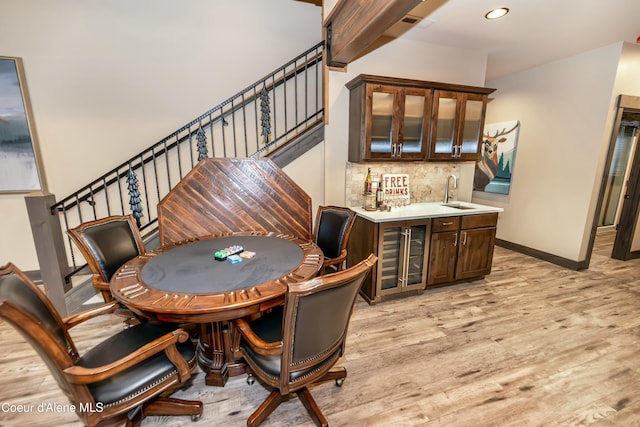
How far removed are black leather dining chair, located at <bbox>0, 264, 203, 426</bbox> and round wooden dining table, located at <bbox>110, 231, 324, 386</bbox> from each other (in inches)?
6.6

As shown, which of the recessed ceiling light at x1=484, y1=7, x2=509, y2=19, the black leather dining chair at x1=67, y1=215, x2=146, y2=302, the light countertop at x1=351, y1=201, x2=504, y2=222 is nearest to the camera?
the black leather dining chair at x1=67, y1=215, x2=146, y2=302

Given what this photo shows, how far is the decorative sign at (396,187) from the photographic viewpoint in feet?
10.4

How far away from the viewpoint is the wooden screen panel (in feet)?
7.95

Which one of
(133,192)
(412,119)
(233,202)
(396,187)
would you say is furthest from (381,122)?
(133,192)

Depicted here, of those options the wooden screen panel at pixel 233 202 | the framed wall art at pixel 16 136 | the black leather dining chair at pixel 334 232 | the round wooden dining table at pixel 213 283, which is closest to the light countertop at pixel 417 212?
the black leather dining chair at pixel 334 232

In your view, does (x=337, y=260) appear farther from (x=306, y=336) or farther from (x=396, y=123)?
(x=396, y=123)

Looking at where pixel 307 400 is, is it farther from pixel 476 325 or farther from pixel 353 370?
pixel 476 325

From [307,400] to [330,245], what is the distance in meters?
1.18

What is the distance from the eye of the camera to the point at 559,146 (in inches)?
145

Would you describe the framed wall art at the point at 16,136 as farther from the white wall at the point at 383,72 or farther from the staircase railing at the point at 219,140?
the white wall at the point at 383,72

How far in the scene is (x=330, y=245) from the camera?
2381 mm

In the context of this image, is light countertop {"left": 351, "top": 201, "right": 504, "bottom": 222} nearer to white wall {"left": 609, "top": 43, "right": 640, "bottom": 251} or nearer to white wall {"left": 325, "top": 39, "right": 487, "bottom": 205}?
white wall {"left": 325, "top": 39, "right": 487, "bottom": 205}

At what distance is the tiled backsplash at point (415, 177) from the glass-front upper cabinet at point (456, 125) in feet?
1.19

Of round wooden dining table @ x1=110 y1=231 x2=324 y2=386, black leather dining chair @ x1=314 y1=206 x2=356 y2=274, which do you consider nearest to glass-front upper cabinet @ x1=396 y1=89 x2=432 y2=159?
black leather dining chair @ x1=314 y1=206 x2=356 y2=274
